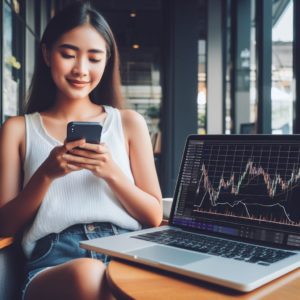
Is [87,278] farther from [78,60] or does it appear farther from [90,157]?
[78,60]

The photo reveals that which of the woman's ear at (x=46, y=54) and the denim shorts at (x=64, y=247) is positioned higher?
the woman's ear at (x=46, y=54)

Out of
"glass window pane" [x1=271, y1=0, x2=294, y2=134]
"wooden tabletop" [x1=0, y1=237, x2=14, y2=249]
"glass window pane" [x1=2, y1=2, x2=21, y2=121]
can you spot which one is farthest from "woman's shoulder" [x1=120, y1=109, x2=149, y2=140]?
"glass window pane" [x1=2, y1=2, x2=21, y2=121]

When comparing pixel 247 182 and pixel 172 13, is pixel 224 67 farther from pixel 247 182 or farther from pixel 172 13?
pixel 247 182

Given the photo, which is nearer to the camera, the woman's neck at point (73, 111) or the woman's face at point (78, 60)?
the woman's face at point (78, 60)

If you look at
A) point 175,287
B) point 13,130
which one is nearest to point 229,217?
point 175,287

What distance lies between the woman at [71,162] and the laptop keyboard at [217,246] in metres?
0.23

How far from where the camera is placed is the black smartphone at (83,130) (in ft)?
3.84

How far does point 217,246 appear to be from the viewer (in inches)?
41.3

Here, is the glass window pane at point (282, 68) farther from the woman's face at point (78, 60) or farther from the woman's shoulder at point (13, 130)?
the woman's shoulder at point (13, 130)

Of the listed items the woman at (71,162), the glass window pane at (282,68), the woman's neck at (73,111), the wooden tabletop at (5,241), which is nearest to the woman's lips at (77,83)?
the woman at (71,162)

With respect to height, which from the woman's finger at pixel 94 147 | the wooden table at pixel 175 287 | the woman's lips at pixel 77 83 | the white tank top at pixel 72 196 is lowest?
the wooden table at pixel 175 287

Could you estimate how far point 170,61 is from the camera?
4816 mm

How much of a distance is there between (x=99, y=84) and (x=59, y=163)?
19.7 inches

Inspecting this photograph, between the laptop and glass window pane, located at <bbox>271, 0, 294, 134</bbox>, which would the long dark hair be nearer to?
the laptop
